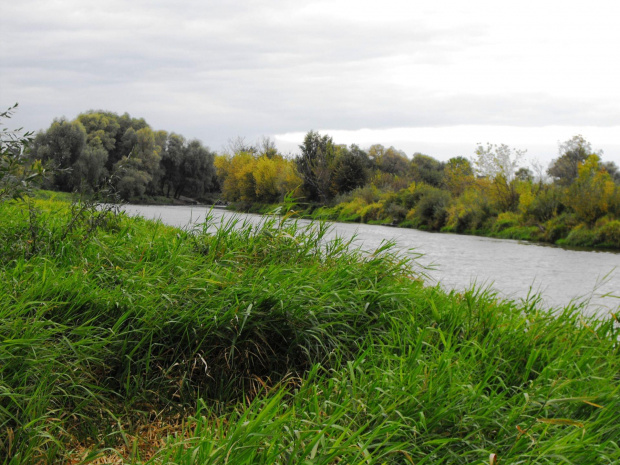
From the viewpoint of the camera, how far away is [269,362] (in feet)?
12.2

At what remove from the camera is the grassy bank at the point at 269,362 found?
8.57 feet

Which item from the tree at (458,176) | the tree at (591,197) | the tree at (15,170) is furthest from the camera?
the tree at (458,176)

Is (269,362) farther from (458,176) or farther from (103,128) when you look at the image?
(458,176)

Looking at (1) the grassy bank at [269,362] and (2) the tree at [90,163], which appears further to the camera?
(2) the tree at [90,163]

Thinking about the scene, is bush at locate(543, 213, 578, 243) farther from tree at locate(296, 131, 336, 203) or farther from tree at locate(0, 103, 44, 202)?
tree at locate(0, 103, 44, 202)

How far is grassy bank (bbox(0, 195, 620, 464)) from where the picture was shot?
2.61 m

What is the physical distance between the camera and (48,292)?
3635mm

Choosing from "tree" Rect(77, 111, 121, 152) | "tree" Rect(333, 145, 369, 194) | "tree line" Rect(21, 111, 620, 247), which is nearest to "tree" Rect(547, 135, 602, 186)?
"tree line" Rect(21, 111, 620, 247)

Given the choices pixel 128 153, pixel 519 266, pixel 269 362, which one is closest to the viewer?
pixel 269 362

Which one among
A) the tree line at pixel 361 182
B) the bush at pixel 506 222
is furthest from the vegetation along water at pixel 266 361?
the bush at pixel 506 222

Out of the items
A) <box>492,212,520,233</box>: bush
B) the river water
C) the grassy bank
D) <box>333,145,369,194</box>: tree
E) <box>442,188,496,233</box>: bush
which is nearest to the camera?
the grassy bank

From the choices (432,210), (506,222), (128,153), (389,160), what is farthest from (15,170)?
(389,160)

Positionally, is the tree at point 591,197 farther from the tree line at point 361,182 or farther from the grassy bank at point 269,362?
the grassy bank at point 269,362

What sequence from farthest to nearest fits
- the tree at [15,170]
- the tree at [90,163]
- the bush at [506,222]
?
1. the bush at [506,222]
2. the tree at [90,163]
3. the tree at [15,170]
